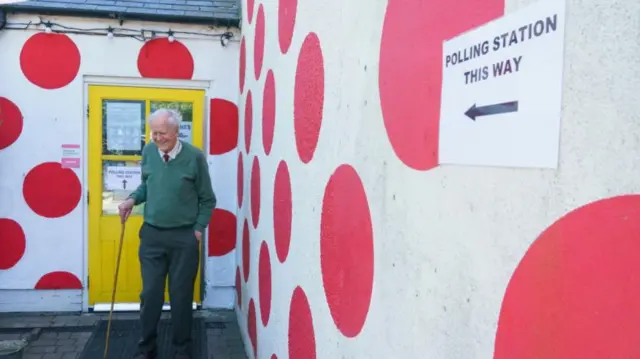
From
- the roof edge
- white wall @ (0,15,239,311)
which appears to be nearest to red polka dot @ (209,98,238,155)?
white wall @ (0,15,239,311)

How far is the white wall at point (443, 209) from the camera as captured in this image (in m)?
0.80

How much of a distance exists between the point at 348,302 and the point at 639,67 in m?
1.31

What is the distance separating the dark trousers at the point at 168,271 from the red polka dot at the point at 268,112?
1.08 m

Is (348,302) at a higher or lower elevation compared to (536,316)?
lower

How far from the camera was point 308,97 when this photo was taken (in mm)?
2492

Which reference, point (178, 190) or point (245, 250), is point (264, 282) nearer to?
point (178, 190)

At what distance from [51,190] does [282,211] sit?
10.9 ft

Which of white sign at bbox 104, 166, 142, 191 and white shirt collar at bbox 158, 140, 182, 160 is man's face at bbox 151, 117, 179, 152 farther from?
white sign at bbox 104, 166, 142, 191

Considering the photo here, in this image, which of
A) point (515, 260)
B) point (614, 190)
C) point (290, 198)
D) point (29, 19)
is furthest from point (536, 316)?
point (29, 19)

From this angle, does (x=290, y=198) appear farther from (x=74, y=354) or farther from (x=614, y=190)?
(x=74, y=354)

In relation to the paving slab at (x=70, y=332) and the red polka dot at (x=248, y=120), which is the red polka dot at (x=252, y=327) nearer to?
the paving slab at (x=70, y=332)

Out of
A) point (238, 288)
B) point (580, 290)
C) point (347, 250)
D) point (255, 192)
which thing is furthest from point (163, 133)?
point (580, 290)

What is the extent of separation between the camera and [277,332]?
3195 millimetres

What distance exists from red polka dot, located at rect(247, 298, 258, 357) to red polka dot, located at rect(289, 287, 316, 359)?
1.39 m
